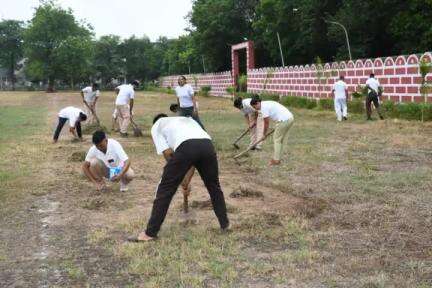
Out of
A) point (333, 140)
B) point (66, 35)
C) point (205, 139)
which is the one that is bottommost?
point (333, 140)

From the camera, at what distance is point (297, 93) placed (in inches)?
1268

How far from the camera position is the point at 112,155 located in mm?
7727

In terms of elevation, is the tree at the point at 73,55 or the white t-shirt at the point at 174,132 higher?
the tree at the point at 73,55

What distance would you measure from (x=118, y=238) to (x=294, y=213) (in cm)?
207

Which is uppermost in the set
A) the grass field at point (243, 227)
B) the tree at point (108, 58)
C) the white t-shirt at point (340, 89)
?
the tree at point (108, 58)

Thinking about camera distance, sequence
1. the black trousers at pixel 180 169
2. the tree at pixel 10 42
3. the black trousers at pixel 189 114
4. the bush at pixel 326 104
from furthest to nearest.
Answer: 1. the tree at pixel 10 42
2. the bush at pixel 326 104
3. the black trousers at pixel 189 114
4. the black trousers at pixel 180 169

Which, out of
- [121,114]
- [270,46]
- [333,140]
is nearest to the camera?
[333,140]

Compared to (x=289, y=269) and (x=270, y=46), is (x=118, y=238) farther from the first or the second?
(x=270, y=46)

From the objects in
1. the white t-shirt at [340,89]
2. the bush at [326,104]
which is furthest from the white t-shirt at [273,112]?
the bush at [326,104]

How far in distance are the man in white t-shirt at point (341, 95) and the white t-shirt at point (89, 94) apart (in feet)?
25.8

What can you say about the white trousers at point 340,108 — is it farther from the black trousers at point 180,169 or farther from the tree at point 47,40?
the tree at point 47,40

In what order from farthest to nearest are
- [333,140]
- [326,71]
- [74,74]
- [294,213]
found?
[74,74] → [326,71] → [333,140] → [294,213]

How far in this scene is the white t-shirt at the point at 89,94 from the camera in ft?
53.6

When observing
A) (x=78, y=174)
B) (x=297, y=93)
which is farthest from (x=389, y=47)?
(x=78, y=174)
